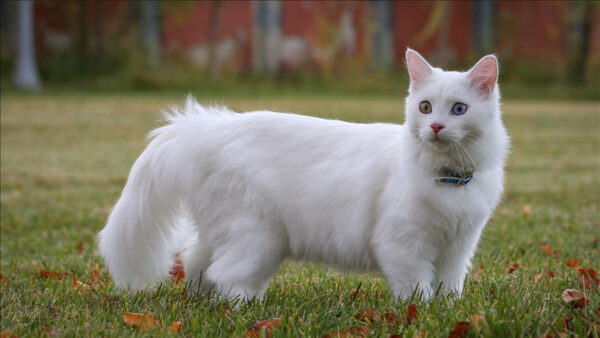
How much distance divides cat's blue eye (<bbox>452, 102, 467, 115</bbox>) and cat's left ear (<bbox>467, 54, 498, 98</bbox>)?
110 mm

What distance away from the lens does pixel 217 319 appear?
3.09 m

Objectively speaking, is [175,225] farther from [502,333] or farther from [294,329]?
[502,333]

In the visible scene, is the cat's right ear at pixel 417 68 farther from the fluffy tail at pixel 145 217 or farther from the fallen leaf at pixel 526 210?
the fallen leaf at pixel 526 210

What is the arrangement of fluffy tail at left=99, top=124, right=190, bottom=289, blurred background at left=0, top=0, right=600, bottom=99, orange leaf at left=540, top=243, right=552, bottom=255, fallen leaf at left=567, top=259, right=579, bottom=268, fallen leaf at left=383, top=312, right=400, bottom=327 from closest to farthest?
fallen leaf at left=383, top=312, right=400, bottom=327 → fluffy tail at left=99, top=124, right=190, bottom=289 → fallen leaf at left=567, top=259, right=579, bottom=268 → orange leaf at left=540, top=243, right=552, bottom=255 → blurred background at left=0, top=0, right=600, bottom=99

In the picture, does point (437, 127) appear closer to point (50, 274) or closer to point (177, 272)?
point (177, 272)

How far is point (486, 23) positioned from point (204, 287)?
20479 millimetres

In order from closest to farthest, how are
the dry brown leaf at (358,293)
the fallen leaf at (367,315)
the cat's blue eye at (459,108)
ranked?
1. the fallen leaf at (367,315)
2. the cat's blue eye at (459,108)
3. the dry brown leaf at (358,293)

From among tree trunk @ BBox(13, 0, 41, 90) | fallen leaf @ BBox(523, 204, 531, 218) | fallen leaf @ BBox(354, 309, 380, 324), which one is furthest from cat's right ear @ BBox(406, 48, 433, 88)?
tree trunk @ BBox(13, 0, 41, 90)

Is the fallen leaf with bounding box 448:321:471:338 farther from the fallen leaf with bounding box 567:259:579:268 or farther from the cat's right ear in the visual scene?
the fallen leaf with bounding box 567:259:579:268

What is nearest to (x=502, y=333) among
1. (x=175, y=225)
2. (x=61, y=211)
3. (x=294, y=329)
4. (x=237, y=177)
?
(x=294, y=329)

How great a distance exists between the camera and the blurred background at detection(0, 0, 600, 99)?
67.5ft

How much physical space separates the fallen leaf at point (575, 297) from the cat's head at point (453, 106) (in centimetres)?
72

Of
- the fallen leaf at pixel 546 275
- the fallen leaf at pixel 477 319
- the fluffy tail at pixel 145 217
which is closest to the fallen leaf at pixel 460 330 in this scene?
the fallen leaf at pixel 477 319

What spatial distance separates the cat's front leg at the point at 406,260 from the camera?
10.6ft
